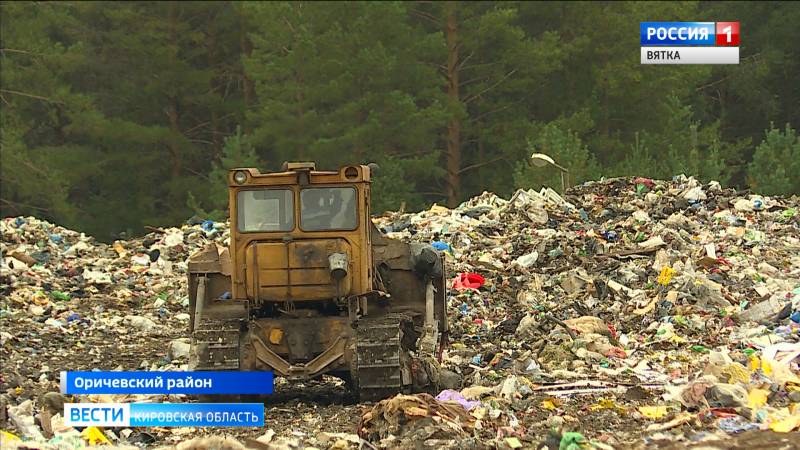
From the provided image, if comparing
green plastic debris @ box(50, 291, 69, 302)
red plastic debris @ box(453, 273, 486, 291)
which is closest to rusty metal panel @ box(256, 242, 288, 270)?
red plastic debris @ box(453, 273, 486, 291)

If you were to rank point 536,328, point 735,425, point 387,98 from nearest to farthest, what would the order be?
point 735,425
point 536,328
point 387,98

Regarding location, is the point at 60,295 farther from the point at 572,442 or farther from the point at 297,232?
the point at 572,442

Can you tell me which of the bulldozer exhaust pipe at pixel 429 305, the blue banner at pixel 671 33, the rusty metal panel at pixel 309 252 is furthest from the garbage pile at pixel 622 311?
the blue banner at pixel 671 33

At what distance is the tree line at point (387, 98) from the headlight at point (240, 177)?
18.1 m

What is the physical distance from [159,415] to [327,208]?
260 centimetres

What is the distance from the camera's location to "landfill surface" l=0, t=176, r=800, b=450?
855 cm

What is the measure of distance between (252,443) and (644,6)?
1037 inches

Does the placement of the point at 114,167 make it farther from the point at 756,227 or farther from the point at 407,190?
the point at 756,227

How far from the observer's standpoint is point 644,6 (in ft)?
106

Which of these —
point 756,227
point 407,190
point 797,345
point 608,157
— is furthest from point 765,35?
point 797,345

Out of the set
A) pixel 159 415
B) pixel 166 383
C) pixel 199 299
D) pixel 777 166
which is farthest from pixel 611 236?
pixel 777 166

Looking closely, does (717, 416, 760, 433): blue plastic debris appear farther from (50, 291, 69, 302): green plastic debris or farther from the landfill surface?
(50, 291, 69, 302): green plastic debris

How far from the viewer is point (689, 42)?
1310 inches

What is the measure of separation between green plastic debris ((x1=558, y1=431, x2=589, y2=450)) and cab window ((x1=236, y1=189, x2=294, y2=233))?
3.86 metres
